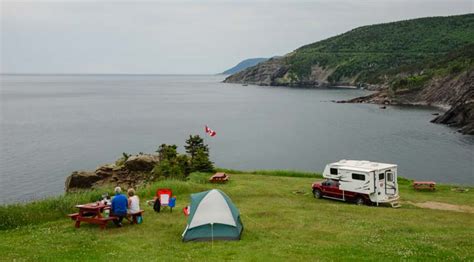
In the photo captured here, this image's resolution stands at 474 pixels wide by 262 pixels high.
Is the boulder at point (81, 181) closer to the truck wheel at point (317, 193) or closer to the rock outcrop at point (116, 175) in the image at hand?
the rock outcrop at point (116, 175)

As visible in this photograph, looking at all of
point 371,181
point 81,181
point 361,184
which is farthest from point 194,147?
point 371,181

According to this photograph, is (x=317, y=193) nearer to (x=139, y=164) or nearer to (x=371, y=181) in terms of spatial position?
(x=371, y=181)

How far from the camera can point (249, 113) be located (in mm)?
136250

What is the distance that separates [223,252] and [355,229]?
262 inches

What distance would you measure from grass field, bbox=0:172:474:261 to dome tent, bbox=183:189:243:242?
0.52m

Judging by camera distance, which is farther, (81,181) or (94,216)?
(81,181)

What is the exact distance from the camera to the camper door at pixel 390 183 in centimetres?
2878

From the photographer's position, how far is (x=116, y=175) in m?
47.0

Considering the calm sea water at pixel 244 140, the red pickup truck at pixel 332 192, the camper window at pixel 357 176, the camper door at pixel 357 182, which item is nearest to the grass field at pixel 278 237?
the camper door at pixel 357 182

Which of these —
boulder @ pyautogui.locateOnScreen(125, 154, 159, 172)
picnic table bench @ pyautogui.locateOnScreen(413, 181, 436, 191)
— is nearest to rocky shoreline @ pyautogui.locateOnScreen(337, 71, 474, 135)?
picnic table bench @ pyautogui.locateOnScreen(413, 181, 436, 191)

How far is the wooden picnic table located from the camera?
20297 millimetres

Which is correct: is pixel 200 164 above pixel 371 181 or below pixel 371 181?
below

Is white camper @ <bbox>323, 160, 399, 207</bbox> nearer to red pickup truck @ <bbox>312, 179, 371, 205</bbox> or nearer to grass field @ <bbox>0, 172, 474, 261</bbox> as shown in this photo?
red pickup truck @ <bbox>312, 179, 371, 205</bbox>

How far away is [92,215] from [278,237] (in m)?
8.19
